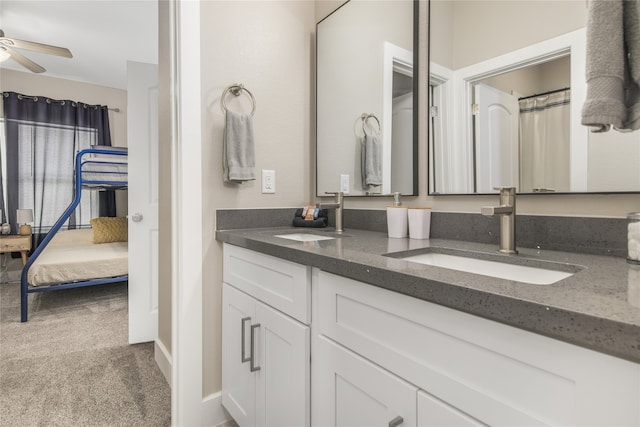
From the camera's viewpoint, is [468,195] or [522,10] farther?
[468,195]

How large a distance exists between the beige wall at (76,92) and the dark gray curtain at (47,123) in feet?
0.37

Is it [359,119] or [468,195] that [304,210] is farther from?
[468,195]

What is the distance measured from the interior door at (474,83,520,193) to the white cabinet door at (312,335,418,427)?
2.39 ft

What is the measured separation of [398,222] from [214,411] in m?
1.15

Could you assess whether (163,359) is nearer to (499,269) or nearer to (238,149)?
(238,149)

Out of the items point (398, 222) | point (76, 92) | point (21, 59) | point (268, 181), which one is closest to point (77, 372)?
point (268, 181)

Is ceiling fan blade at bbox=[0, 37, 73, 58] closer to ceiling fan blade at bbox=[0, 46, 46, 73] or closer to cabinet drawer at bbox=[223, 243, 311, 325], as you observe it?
ceiling fan blade at bbox=[0, 46, 46, 73]

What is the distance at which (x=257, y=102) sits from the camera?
1602 millimetres

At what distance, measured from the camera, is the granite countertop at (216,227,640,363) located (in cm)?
42

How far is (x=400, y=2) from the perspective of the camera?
4.62 ft

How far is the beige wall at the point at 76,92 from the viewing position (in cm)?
422

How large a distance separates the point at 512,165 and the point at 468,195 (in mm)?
172

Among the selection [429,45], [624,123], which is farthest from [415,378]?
[429,45]

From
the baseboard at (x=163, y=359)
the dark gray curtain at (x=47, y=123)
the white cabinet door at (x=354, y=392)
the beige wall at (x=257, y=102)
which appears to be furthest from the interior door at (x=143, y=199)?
the dark gray curtain at (x=47, y=123)
